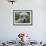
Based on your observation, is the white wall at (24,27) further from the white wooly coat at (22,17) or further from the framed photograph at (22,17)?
the white wooly coat at (22,17)

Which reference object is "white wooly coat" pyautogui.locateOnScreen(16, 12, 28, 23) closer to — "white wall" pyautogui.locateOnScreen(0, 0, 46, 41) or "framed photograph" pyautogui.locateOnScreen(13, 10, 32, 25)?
"framed photograph" pyautogui.locateOnScreen(13, 10, 32, 25)

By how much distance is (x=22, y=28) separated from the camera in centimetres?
510

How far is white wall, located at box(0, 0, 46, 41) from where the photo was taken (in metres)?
5.07

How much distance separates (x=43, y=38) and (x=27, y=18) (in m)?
0.96

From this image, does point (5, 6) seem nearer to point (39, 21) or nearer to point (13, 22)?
point (13, 22)

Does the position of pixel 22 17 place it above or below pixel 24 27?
above

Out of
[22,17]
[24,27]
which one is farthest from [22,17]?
[24,27]

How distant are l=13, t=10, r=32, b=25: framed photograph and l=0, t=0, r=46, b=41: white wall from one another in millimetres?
114

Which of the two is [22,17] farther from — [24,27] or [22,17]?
[24,27]

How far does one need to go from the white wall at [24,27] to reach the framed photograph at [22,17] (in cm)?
11

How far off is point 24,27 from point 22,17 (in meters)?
0.38

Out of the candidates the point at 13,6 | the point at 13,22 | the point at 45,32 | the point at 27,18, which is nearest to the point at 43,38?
the point at 45,32

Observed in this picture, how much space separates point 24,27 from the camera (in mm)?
5098

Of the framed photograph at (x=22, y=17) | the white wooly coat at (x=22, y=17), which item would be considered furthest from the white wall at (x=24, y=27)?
the white wooly coat at (x=22, y=17)
